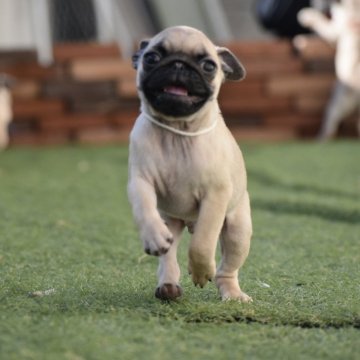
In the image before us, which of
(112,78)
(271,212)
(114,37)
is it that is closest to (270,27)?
(114,37)

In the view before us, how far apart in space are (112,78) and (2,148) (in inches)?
49.6

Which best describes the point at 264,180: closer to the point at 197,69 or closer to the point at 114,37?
the point at 197,69

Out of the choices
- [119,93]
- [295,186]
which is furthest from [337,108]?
[295,186]

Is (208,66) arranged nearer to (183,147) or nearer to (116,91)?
(183,147)

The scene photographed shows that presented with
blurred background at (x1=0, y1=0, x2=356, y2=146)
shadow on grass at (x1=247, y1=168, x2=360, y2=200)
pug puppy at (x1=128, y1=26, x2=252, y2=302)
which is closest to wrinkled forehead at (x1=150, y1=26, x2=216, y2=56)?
pug puppy at (x1=128, y1=26, x2=252, y2=302)

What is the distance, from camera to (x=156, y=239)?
8.41 feet

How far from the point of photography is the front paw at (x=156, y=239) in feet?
8.38

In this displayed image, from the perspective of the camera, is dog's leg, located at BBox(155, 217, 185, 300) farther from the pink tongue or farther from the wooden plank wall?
the wooden plank wall

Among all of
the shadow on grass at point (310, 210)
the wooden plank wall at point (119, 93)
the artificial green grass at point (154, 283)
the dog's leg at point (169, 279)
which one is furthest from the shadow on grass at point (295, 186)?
the dog's leg at point (169, 279)

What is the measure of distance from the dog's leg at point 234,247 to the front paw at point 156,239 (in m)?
0.38

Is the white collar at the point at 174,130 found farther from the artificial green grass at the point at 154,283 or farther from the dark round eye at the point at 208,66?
the artificial green grass at the point at 154,283

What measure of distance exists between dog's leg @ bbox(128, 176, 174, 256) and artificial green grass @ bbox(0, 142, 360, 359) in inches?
8.3

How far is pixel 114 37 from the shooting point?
11461 mm

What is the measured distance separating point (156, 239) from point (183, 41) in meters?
0.59
